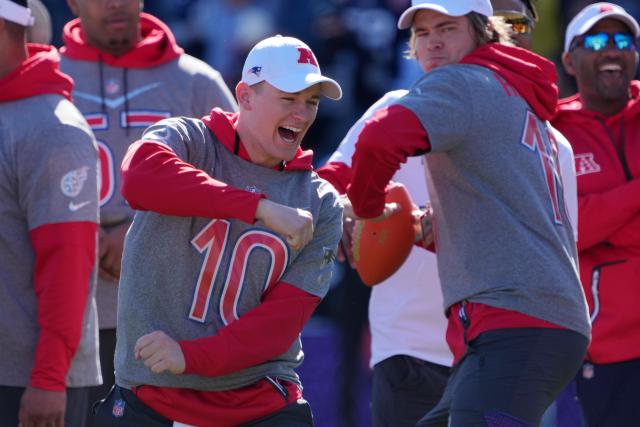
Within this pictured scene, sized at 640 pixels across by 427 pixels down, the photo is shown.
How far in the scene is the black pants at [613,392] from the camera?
5.86 m

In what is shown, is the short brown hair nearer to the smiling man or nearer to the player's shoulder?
the player's shoulder

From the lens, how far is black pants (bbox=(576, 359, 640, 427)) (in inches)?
231

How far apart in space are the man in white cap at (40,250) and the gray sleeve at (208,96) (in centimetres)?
123

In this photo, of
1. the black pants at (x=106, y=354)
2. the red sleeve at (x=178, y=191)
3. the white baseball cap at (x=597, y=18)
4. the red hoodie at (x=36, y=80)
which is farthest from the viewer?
the white baseball cap at (x=597, y=18)

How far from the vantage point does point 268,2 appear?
9.94m

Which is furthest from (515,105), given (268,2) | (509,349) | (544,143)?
(268,2)

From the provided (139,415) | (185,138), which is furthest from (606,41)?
(139,415)

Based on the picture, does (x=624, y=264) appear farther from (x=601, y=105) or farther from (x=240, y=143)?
(x=240, y=143)

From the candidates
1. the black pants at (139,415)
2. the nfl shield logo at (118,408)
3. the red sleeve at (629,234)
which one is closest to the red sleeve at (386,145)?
the black pants at (139,415)

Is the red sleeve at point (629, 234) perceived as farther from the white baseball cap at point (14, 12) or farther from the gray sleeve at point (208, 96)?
the white baseball cap at point (14, 12)

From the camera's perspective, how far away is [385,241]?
16.4 feet

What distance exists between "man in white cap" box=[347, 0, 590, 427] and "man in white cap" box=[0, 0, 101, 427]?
106 centimetres

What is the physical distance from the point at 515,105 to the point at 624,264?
5.36 feet

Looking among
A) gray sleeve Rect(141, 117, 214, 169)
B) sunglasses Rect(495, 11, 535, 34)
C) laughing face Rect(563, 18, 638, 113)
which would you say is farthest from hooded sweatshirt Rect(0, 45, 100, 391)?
laughing face Rect(563, 18, 638, 113)
